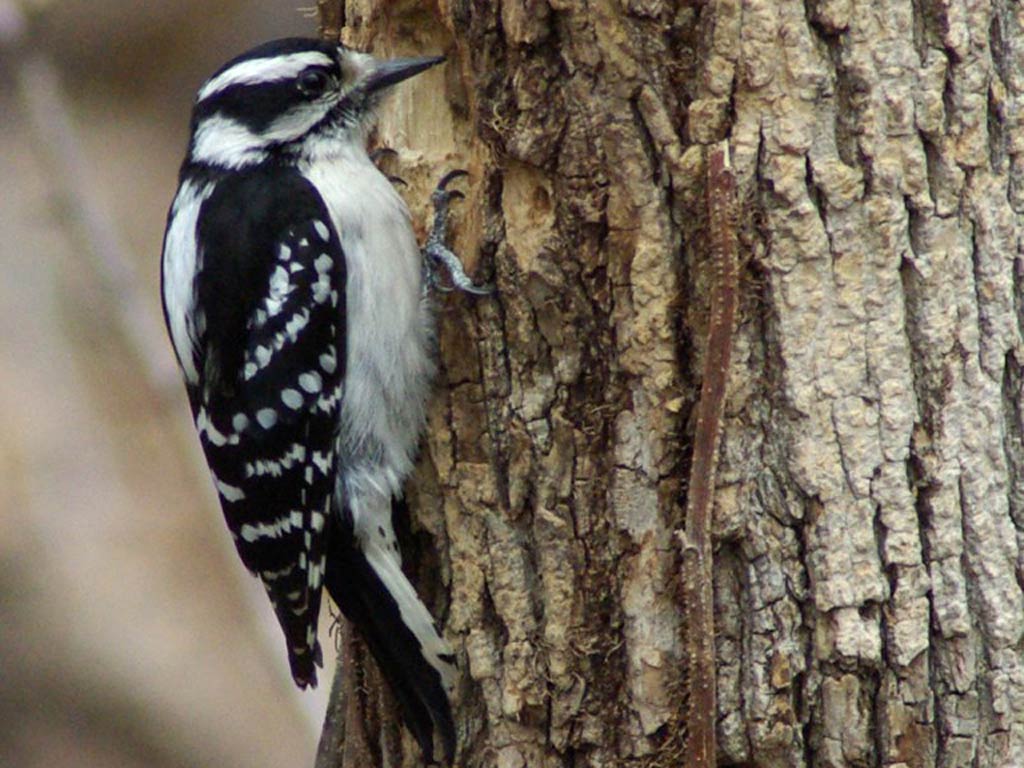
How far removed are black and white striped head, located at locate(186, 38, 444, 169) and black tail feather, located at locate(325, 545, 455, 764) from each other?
3.34 ft

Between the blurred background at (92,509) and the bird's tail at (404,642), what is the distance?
3.24m

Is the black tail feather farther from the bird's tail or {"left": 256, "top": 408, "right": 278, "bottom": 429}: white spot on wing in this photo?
{"left": 256, "top": 408, "right": 278, "bottom": 429}: white spot on wing

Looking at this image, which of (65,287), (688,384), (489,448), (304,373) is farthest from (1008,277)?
(65,287)

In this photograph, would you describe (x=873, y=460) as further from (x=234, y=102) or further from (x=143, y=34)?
(x=143, y=34)

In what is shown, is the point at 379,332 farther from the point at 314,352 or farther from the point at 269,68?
the point at 269,68

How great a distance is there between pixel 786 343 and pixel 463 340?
31.6 inches

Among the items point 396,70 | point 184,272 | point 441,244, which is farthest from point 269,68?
point 441,244

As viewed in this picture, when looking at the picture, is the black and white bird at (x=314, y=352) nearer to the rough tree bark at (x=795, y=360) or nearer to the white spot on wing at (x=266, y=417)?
the white spot on wing at (x=266, y=417)

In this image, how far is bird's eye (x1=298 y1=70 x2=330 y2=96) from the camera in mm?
3328

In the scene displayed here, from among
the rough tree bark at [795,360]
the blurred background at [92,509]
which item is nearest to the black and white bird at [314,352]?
the rough tree bark at [795,360]

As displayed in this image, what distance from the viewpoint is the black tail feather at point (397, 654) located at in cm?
291

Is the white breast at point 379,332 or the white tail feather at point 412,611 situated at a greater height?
the white breast at point 379,332

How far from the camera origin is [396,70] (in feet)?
10.2

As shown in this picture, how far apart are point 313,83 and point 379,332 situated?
0.64 meters
